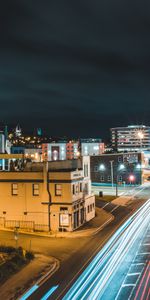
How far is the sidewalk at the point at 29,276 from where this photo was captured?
23344mm

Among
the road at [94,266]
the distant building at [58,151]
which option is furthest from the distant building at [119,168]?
the distant building at [58,151]

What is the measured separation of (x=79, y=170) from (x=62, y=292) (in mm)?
22949

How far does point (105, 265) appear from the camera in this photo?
2830 centimetres

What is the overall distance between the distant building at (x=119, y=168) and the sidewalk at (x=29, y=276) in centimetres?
5603

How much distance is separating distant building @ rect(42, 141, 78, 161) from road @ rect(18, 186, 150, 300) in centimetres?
12093

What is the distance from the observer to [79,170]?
45469 millimetres

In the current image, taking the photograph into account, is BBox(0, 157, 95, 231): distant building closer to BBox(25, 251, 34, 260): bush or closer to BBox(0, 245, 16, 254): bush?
BBox(0, 245, 16, 254): bush

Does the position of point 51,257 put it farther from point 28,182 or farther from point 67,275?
point 28,182

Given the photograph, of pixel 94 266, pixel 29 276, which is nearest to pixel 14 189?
pixel 94 266

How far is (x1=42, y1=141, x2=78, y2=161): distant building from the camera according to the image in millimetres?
165125

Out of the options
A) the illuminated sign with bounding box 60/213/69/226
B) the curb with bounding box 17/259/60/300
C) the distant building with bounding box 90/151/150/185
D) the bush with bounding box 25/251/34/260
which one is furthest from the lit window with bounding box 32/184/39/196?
the distant building with bounding box 90/151/150/185

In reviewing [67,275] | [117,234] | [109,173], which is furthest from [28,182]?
[109,173]

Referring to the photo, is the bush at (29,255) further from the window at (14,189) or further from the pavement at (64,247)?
the window at (14,189)

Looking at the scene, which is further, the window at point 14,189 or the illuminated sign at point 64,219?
the window at point 14,189
